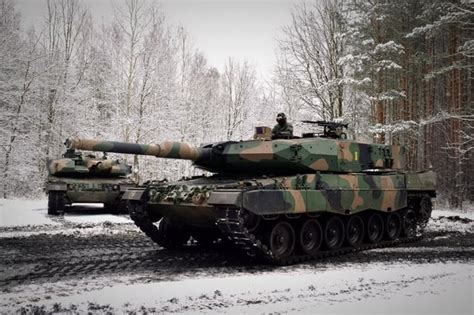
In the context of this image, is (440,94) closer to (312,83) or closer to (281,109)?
(312,83)

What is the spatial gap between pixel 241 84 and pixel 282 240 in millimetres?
23871

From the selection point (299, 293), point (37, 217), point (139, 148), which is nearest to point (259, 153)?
point (139, 148)

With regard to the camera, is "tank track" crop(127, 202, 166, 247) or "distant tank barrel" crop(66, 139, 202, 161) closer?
"distant tank barrel" crop(66, 139, 202, 161)

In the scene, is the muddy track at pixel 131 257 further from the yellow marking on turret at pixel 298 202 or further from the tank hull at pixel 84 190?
the tank hull at pixel 84 190

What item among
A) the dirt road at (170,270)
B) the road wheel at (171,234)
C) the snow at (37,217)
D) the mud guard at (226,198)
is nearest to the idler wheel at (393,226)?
the dirt road at (170,270)

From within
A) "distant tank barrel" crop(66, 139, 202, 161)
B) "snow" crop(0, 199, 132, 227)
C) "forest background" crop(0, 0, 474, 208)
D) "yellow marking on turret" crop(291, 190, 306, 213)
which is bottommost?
"snow" crop(0, 199, 132, 227)

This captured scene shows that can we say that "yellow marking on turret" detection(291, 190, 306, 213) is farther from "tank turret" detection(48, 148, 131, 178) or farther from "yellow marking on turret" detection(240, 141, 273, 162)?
"tank turret" detection(48, 148, 131, 178)

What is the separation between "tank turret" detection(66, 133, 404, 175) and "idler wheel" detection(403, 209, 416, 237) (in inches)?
106

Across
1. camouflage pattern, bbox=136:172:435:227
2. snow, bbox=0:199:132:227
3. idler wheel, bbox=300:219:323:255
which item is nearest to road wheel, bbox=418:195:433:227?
camouflage pattern, bbox=136:172:435:227

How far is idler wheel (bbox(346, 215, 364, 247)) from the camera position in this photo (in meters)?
10.4

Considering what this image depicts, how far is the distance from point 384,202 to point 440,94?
1598 centimetres

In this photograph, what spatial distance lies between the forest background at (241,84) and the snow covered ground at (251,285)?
10.3 m

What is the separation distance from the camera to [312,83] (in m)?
20.5

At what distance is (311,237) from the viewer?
946 cm
